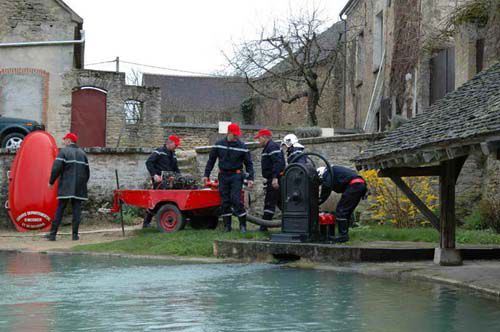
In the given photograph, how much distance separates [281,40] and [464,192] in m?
15.1

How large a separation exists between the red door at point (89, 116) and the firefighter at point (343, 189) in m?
18.8

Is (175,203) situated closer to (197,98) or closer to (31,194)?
(31,194)

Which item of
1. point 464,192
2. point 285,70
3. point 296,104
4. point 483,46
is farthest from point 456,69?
point 296,104

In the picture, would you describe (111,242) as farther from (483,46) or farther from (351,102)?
(351,102)

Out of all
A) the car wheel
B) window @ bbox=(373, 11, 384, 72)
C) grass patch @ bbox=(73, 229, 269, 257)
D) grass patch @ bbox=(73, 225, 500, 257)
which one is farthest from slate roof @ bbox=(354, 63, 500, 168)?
window @ bbox=(373, 11, 384, 72)

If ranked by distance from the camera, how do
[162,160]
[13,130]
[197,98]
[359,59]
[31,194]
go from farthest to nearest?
[197,98] → [359,59] → [13,130] → [31,194] → [162,160]

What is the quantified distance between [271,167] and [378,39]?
16.2m

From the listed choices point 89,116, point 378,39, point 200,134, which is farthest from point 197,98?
point 378,39

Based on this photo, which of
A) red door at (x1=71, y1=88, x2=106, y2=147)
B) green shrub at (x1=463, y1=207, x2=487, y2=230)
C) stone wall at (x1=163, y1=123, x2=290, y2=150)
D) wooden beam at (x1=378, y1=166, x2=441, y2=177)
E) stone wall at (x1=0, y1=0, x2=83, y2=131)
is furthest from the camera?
red door at (x1=71, y1=88, x2=106, y2=147)

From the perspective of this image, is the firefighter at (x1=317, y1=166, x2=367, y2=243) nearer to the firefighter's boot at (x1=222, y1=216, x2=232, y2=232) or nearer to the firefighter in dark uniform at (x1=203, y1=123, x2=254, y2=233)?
the firefighter in dark uniform at (x1=203, y1=123, x2=254, y2=233)

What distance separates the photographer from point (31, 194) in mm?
16094

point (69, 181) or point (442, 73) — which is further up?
point (442, 73)

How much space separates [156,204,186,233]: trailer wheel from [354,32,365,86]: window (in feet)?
57.7

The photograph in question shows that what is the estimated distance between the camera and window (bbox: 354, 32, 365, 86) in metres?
30.7
